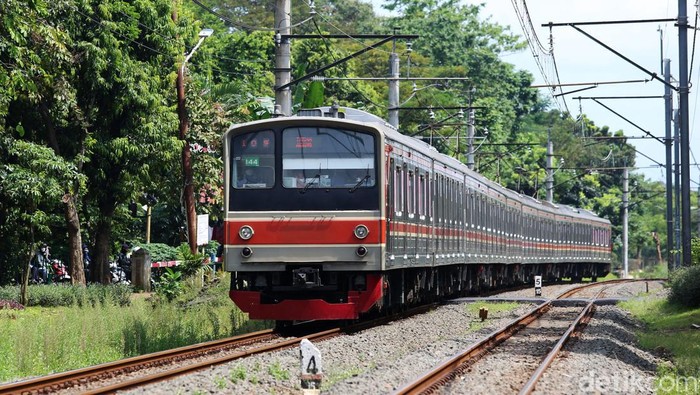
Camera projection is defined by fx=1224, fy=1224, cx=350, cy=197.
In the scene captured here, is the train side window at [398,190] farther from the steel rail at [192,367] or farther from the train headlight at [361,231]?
the steel rail at [192,367]

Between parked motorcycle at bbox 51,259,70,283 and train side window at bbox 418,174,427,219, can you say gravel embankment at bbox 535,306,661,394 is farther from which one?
parked motorcycle at bbox 51,259,70,283

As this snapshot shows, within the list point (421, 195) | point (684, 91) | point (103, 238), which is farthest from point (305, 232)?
point (103, 238)

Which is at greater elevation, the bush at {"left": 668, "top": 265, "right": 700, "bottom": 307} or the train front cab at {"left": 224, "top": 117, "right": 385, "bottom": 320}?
the train front cab at {"left": 224, "top": 117, "right": 385, "bottom": 320}

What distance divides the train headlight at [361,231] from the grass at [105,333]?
278 cm

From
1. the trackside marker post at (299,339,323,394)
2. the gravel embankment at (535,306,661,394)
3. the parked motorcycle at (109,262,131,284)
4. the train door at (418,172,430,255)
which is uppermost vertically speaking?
the train door at (418,172,430,255)

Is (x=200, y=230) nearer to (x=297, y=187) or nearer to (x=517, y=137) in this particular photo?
(x=297, y=187)

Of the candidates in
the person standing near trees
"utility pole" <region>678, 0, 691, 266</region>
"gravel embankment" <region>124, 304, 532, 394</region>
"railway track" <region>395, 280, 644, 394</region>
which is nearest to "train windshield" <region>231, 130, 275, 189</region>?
"gravel embankment" <region>124, 304, 532, 394</region>

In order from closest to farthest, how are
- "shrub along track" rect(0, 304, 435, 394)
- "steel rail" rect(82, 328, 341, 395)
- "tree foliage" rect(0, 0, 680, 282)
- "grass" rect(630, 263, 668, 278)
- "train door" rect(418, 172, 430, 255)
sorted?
"steel rail" rect(82, 328, 341, 395) → "shrub along track" rect(0, 304, 435, 394) → "train door" rect(418, 172, 430, 255) → "tree foliage" rect(0, 0, 680, 282) → "grass" rect(630, 263, 668, 278)

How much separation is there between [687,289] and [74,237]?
48.2ft

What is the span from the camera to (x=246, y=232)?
55.4 feet

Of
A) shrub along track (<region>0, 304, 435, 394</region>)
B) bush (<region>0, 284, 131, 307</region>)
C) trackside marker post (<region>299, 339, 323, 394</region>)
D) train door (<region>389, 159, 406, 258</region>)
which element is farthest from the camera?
bush (<region>0, 284, 131, 307</region>)

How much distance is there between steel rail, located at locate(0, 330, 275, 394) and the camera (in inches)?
439

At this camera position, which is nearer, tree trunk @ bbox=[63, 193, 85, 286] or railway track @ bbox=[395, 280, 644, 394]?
railway track @ bbox=[395, 280, 644, 394]

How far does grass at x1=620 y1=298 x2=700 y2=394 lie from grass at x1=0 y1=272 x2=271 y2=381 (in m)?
6.33
